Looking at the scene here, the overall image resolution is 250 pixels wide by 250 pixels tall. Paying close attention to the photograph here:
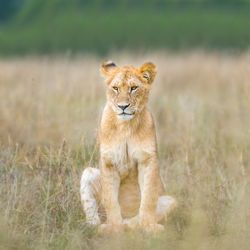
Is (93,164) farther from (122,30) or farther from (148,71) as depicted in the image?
(122,30)

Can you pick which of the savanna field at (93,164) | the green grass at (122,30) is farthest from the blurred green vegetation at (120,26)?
the savanna field at (93,164)

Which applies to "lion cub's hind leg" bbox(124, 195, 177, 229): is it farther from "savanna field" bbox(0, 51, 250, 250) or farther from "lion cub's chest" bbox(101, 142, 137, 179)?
"lion cub's chest" bbox(101, 142, 137, 179)

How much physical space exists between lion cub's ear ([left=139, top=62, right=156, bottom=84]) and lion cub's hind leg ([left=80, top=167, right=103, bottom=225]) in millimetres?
696

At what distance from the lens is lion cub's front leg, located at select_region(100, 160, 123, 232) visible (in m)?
6.09

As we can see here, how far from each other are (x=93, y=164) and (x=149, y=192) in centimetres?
81

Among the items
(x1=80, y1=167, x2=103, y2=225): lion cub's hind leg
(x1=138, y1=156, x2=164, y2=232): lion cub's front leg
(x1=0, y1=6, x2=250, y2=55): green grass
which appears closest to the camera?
(x1=138, y1=156, x2=164, y2=232): lion cub's front leg

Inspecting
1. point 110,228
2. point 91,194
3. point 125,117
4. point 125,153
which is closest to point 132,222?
point 110,228

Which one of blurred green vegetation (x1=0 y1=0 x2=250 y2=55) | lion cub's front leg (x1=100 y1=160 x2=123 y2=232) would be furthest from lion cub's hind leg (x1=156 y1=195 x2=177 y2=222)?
blurred green vegetation (x1=0 y1=0 x2=250 y2=55)

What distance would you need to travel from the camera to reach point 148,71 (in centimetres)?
614

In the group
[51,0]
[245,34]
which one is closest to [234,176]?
[245,34]

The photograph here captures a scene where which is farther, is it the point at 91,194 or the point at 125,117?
the point at 91,194

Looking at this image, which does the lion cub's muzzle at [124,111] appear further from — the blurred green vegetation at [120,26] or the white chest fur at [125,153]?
the blurred green vegetation at [120,26]

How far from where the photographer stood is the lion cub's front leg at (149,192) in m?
6.03

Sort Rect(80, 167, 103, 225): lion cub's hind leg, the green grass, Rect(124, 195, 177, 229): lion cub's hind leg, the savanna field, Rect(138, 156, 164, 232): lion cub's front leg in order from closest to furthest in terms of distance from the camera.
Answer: the savanna field, Rect(138, 156, 164, 232): lion cub's front leg, Rect(80, 167, 103, 225): lion cub's hind leg, Rect(124, 195, 177, 229): lion cub's hind leg, the green grass
